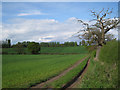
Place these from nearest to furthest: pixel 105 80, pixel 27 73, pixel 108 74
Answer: pixel 105 80 → pixel 108 74 → pixel 27 73

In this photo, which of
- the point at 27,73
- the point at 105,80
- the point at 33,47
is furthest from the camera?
the point at 33,47

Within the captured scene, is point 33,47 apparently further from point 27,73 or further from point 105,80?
point 105,80

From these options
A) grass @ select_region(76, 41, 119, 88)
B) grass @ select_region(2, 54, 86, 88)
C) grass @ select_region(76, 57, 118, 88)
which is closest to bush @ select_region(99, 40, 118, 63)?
grass @ select_region(76, 41, 119, 88)

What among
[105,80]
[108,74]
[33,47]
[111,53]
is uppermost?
[111,53]

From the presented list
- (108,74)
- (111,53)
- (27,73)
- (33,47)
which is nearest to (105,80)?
(108,74)

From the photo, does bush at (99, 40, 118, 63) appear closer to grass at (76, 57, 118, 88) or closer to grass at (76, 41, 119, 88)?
grass at (76, 41, 119, 88)

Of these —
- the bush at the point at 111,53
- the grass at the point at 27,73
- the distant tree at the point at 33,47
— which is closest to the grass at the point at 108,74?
the bush at the point at 111,53

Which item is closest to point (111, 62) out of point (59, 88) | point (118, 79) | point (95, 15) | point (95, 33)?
point (118, 79)

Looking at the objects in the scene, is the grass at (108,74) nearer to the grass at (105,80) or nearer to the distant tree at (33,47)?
the grass at (105,80)

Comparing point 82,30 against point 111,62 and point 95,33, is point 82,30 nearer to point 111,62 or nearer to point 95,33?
point 95,33

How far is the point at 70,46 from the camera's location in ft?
250

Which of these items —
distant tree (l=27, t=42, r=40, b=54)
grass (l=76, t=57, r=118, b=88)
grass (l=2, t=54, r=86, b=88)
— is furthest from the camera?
distant tree (l=27, t=42, r=40, b=54)

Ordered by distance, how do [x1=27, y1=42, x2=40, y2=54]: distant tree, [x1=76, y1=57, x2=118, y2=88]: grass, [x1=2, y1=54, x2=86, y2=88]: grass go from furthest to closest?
[x1=27, y1=42, x2=40, y2=54]: distant tree, [x1=2, y1=54, x2=86, y2=88]: grass, [x1=76, y1=57, x2=118, y2=88]: grass

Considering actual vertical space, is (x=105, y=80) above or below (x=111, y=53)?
below
